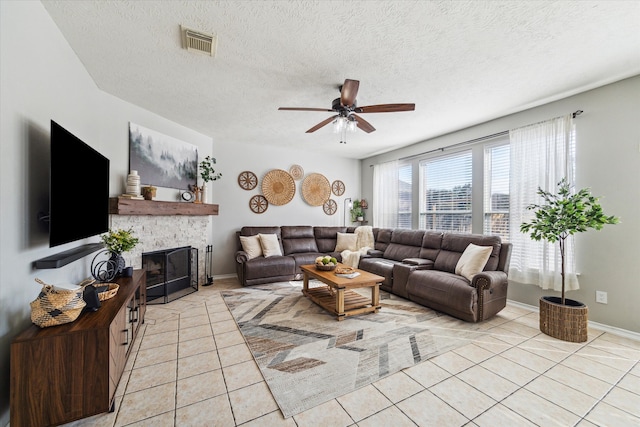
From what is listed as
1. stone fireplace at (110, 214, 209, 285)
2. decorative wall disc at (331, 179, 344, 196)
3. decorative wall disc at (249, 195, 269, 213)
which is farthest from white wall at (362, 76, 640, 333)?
stone fireplace at (110, 214, 209, 285)

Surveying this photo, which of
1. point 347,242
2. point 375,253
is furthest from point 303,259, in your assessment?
point 375,253

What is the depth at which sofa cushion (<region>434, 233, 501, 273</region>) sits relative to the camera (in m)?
3.23

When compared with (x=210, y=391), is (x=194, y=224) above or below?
above

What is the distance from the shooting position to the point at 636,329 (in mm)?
2549

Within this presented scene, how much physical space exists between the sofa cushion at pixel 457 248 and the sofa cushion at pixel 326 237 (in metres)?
2.38

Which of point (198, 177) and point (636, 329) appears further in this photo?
point (198, 177)

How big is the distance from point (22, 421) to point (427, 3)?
336 cm

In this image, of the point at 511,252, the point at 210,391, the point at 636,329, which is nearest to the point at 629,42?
the point at 511,252

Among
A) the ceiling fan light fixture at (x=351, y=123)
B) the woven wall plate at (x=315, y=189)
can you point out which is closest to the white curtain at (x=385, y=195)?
the woven wall plate at (x=315, y=189)

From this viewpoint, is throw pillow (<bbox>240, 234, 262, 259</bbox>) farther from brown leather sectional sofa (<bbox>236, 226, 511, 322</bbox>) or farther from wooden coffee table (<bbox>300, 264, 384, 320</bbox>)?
wooden coffee table (<bbox>300, 264, 384, 320</bbox>)

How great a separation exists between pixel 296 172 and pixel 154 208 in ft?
9.85

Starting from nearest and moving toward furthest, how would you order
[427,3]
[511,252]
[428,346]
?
[427,3] < [428,346] < [511,252]

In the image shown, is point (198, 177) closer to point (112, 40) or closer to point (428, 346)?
point (112, 40)

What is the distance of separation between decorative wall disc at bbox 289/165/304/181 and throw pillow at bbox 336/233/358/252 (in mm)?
1649
